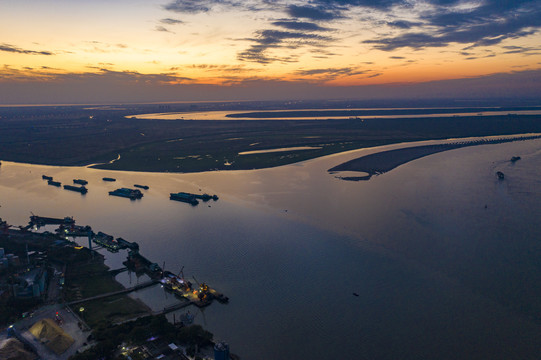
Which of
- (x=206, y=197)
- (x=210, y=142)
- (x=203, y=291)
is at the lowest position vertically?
(x=203, y=291)

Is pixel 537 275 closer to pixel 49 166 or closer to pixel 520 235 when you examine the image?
pixel 520 235

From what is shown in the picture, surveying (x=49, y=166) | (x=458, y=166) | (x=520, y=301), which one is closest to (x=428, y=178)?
(x=458, y=166)

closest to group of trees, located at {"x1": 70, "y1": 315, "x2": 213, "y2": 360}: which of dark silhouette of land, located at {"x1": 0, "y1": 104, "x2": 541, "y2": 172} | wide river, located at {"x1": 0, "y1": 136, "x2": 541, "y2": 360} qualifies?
wide river, located at {"x1": 0, "y1": 136, "x2": 541, "y2": 360}

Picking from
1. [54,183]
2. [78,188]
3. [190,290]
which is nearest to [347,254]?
[190,290]

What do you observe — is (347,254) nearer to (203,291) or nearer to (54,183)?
(203,291)

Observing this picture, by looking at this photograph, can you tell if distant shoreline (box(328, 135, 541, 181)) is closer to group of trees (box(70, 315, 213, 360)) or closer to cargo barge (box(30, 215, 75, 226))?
cargo barge (box(30, 215, 75, 226))

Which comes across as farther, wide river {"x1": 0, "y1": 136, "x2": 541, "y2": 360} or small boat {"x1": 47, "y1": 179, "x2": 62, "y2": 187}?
small boat {"x1": 47, "y1": 179, "x2": 62, "y2": 187}

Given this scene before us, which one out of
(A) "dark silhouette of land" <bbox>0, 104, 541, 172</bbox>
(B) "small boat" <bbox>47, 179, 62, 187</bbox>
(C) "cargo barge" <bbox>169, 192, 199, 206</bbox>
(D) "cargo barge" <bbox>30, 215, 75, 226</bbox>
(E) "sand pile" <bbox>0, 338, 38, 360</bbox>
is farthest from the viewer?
(A) "dark silhouette of land" <bbox>0, 104, 541, 172</bbox>
